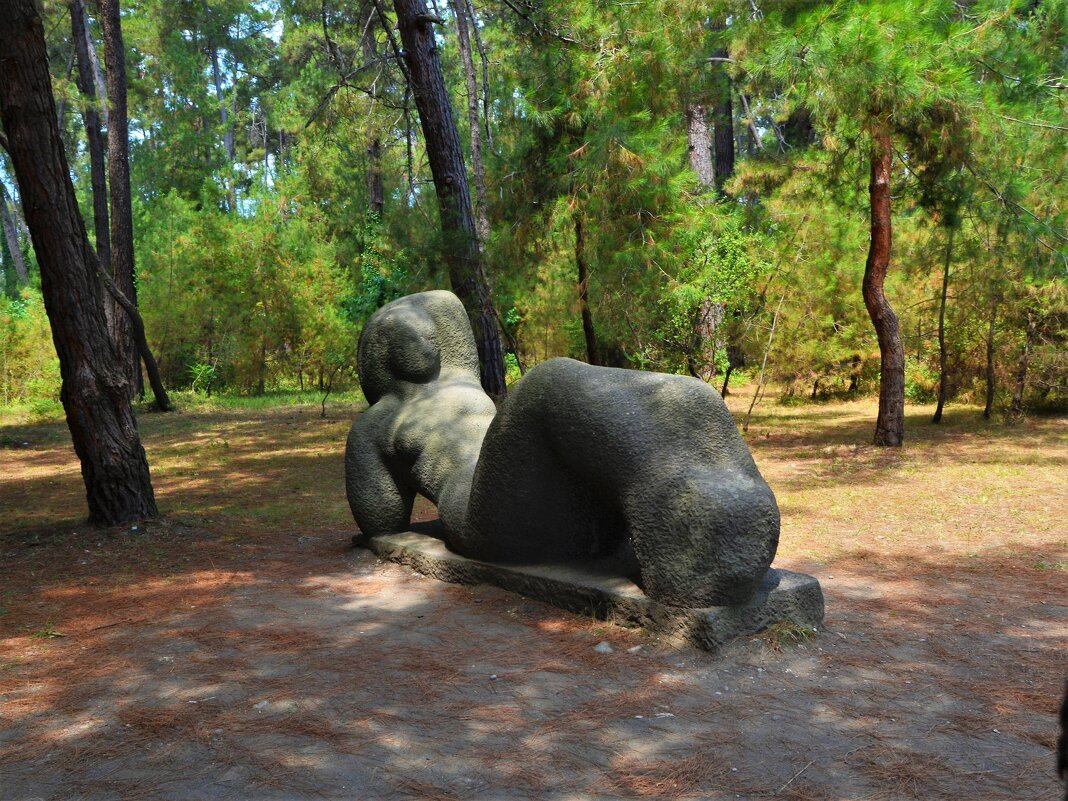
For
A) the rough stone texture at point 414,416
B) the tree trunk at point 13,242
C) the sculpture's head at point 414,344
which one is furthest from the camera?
the tree trunk at point 13,242

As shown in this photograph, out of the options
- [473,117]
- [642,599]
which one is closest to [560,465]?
[642,599]

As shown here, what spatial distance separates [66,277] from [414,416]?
2639mm

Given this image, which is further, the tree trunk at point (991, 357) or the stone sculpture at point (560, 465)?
the tree trunk at point (991, 357)

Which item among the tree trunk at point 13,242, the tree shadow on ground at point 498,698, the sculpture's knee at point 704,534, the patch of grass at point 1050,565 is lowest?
the patch of grass at point 1050,565

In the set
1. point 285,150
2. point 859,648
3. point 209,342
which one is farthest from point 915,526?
point 285,150

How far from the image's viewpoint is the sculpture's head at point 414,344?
573cm

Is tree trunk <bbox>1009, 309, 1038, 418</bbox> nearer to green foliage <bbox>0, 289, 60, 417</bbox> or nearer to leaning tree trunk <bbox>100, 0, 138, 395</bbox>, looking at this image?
leaning tree trunk <bbox>100, 0, 138, 395</bbox>

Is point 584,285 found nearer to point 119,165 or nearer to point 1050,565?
point 1050,565

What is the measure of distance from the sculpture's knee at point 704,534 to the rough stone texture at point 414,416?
1408 mm

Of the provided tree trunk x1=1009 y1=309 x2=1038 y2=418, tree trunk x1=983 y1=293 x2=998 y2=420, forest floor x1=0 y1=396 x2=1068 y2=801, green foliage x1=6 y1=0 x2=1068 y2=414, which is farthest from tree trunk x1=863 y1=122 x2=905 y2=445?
forest floor x1=0 y1=396 x2=1068 y2=801

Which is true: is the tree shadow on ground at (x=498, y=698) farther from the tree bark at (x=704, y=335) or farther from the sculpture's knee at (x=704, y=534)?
the tree bark at (x=704, y=335)

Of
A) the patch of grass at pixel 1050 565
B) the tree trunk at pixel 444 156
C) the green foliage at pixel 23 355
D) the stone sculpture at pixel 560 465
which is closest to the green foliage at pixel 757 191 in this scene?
the green foliage at pixel 23 355

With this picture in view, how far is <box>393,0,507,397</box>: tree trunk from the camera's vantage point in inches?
349

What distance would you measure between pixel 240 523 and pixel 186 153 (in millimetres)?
28806
